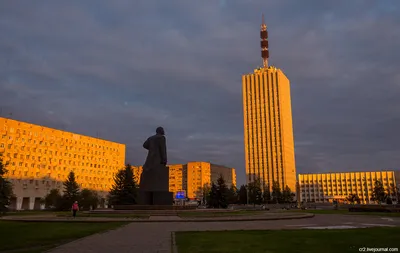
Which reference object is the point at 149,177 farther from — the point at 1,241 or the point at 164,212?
the point at 1,241

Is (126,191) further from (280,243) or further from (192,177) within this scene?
(192,177)

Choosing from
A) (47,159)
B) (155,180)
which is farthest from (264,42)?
(155,180)

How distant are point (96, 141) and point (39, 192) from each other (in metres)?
26.2

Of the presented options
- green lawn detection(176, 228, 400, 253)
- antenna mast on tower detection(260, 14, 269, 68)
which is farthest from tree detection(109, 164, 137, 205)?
antenna mast on tower detection(260, 14, 269, 68)

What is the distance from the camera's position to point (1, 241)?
13.8m

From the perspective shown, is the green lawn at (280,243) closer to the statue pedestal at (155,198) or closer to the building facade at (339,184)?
the statue pedestal at (155,198)

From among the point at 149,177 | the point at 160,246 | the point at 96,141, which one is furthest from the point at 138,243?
the point at 96,141

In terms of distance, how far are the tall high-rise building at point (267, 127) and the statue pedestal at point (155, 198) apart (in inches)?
4913

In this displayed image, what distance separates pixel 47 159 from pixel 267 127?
92234 mm

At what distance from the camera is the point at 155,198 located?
32750mm

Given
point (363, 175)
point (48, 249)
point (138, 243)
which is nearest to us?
point (48, 249)

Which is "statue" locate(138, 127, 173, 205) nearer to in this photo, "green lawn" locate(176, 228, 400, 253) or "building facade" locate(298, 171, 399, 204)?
"green lawn" locate(176, 228, 400, 253)

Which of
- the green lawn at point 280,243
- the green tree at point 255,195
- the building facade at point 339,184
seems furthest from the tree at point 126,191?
the building facade at point 339,184

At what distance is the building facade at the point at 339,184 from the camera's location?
584 feet
